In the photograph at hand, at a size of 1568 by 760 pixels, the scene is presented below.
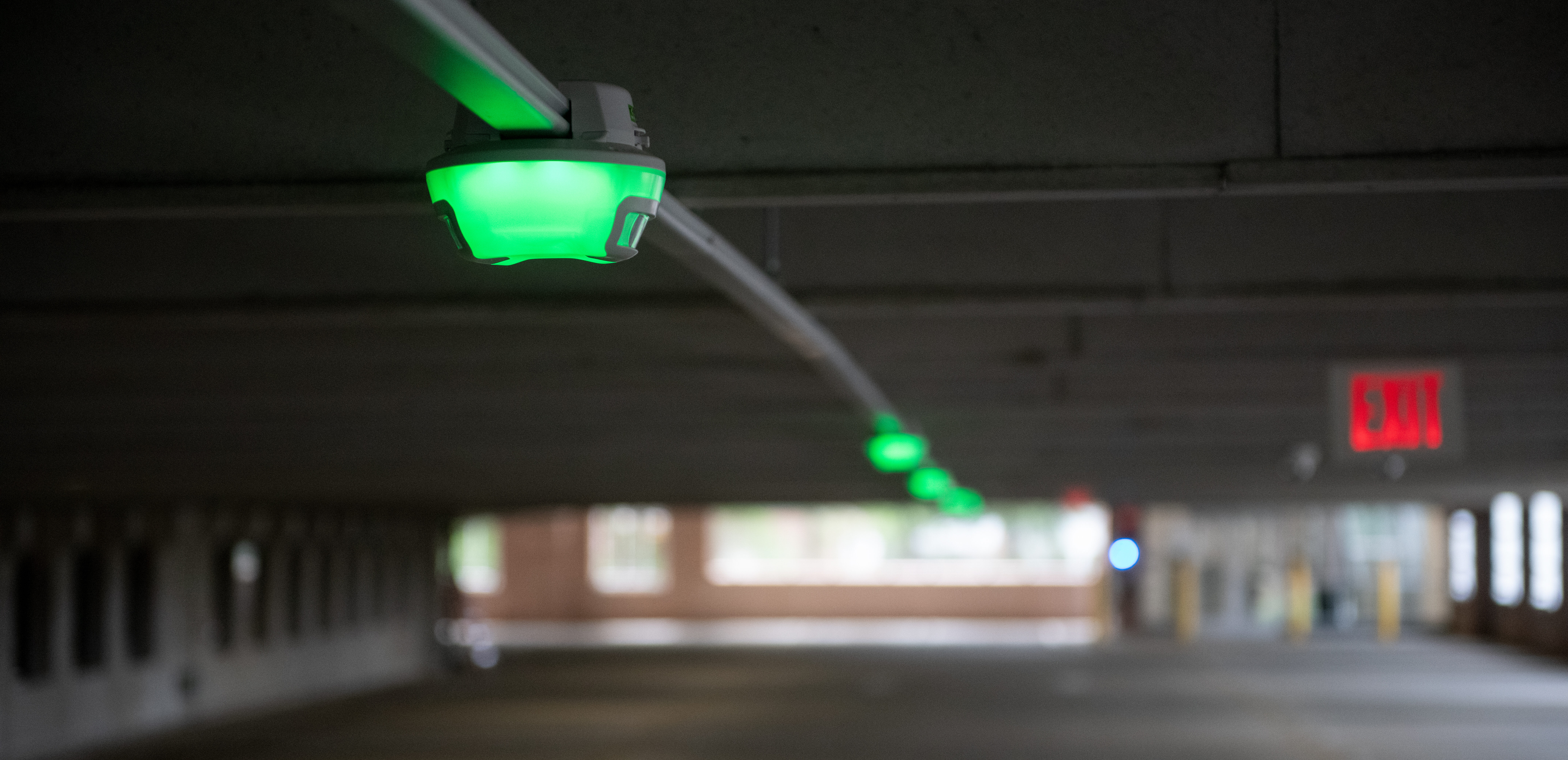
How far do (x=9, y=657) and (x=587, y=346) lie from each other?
11550 millimetres

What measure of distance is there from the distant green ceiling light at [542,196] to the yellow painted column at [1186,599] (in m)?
37.9

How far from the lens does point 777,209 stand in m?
7.80

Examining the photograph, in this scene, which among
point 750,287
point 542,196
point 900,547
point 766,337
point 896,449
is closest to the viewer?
point 542,196

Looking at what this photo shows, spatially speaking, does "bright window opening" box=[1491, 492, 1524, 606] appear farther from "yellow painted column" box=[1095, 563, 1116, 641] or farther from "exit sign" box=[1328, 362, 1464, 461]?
"exit sign" box=[1328, 362, 1464, 461]

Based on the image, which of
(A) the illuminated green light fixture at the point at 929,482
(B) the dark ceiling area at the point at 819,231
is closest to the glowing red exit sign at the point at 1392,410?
(B) the dark ceiling area at the point at 819,231

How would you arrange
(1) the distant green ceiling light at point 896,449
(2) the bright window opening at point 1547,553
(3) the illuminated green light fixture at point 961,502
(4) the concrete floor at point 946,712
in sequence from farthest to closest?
(2) the bright window opening at point 1547,553
(3) the illuminated green light fixture at point 961,502
(4) the concrete floor at point 946,712
(1) the distant green ceiling light at point 896,449

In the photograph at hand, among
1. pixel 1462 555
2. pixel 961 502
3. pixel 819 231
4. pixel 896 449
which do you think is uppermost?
pixel 819 231

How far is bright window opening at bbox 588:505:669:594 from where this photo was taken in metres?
49.3

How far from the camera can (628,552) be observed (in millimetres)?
49688

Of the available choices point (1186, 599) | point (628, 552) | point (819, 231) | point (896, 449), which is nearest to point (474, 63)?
point (819, 231)

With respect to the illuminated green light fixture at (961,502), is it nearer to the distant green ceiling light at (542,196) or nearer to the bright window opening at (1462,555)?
the bright window opening at (1462,555)

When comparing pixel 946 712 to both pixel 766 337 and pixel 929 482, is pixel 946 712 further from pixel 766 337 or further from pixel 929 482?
pixel 766 337

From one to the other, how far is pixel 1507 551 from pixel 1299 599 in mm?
4951

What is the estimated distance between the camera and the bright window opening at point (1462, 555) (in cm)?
3997
